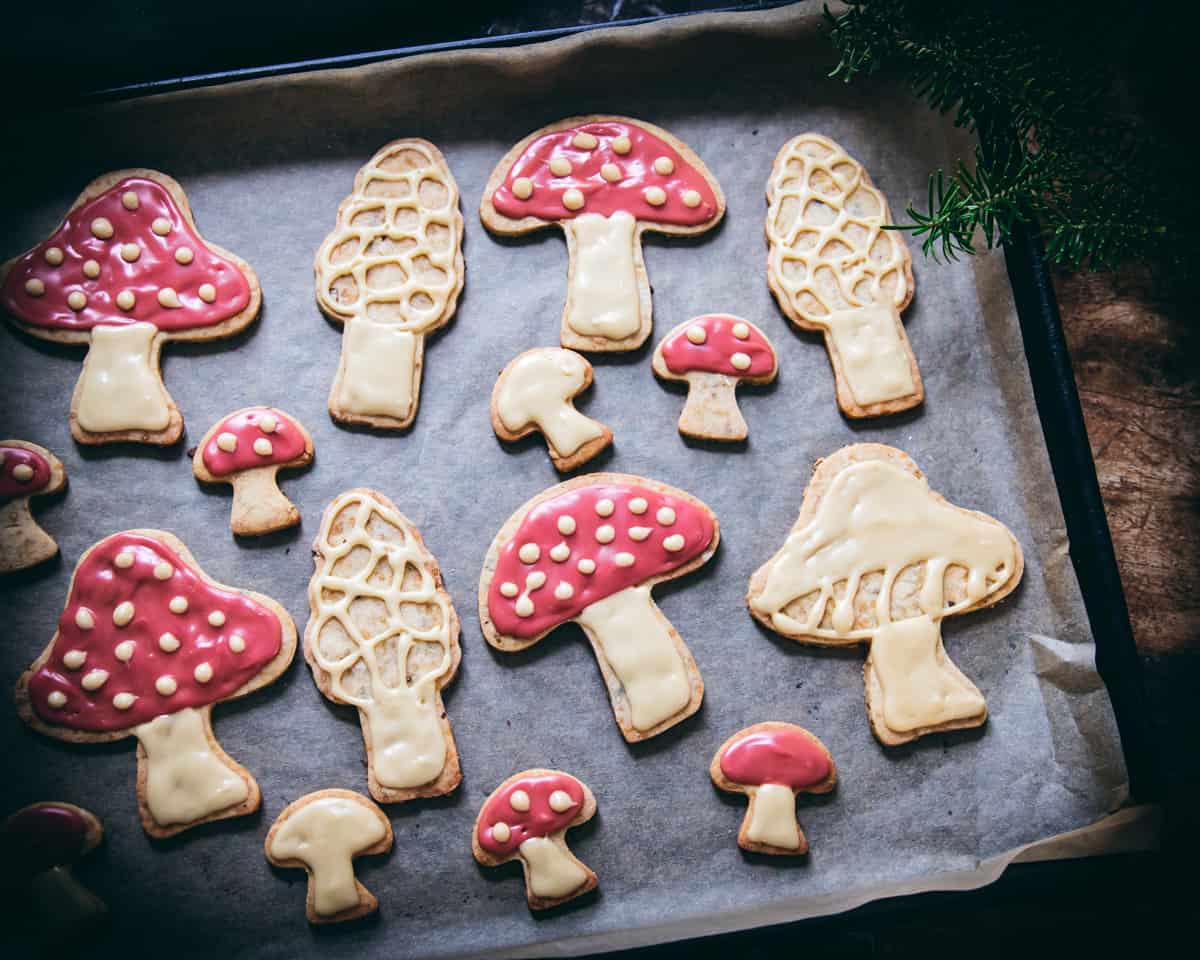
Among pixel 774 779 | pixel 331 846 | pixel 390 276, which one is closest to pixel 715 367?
Result: pixel 390 276

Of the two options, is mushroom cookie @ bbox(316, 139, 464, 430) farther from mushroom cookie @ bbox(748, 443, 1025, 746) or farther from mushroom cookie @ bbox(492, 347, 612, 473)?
mushroom cookie @ bbox(748, 443, 1025, 746)

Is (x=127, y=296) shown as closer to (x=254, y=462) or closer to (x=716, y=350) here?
(x=254, y=462)

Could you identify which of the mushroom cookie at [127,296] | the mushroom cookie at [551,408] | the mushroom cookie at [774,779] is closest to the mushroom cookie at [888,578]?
the mushroom cookie at [774,779]

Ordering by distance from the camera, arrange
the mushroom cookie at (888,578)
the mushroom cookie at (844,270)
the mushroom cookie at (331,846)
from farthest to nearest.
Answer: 1. the mushroom cookie at (844,270)
2. the mushroom cookie at (888,578)
3. the mushroom cookie at (331,846)

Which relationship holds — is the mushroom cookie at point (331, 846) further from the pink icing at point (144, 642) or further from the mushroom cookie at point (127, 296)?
the mushroom cookie at point (127, 296)

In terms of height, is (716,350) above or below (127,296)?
below

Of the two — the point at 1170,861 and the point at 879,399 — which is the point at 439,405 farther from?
the point at 1170,861

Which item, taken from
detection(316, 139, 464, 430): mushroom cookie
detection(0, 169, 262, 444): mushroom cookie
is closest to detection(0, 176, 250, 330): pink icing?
detection(0, 169, 262, 444): mushroom cookie
